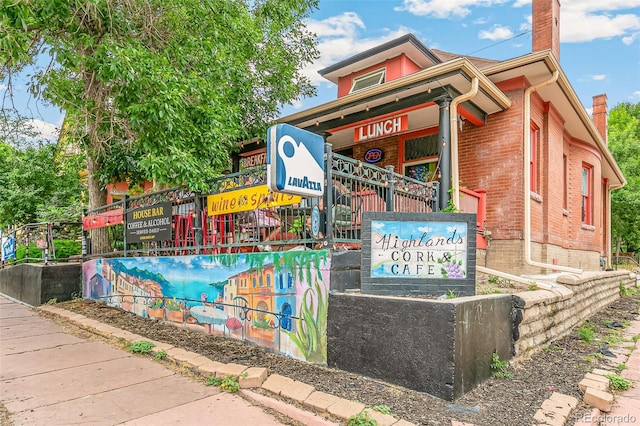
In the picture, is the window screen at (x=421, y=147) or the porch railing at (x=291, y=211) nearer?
the porch railing at (x=291, y=211)

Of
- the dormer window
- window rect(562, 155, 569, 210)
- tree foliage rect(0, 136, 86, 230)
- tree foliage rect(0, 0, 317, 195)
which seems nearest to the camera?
tree foliage rect(0, 0, 317, 195)

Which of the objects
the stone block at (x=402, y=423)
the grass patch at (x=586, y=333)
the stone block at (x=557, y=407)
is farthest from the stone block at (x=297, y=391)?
the grass patch at (x=586, y=333)

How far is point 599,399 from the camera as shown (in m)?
3.32

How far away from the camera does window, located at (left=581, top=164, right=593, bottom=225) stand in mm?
13133

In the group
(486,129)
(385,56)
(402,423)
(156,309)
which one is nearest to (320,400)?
(402,423)

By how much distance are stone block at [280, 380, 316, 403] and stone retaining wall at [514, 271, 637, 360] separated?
7.56 feet

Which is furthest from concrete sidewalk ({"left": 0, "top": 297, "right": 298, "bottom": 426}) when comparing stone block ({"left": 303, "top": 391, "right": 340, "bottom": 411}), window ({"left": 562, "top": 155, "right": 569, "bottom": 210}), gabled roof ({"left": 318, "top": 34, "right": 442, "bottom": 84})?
window ({"left": 562, "top": 155, "right": 569, "bottom": 210})

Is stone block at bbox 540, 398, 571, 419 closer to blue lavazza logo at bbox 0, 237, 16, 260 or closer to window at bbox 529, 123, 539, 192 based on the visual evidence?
window at bbox 529, 123, 539, 192

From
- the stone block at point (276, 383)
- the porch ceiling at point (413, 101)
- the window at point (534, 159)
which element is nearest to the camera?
the stone block at point (276, 383)

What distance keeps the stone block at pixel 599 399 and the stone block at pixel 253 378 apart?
2838 millimetres

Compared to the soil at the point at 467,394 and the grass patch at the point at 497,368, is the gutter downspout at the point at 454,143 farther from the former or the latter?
the grass patch at the point at 497,368

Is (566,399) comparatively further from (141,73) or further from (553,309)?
(141,73)

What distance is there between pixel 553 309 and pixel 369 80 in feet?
26.4

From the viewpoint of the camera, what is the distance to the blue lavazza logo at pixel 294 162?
383cm
